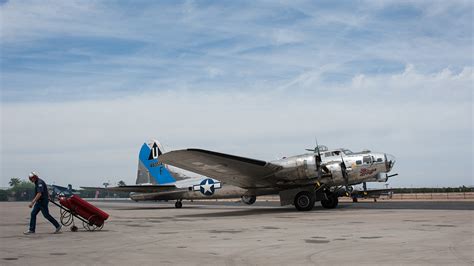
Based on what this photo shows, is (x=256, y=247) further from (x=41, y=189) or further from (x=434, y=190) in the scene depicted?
(x=434, y=190)

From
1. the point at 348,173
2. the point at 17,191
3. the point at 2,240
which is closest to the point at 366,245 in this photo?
the point at 2,240

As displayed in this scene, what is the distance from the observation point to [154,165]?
111 feet

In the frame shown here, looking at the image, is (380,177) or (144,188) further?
(144,188)

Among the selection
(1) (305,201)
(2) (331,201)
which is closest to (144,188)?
(2) (331,201)

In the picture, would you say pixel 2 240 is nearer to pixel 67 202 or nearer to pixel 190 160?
pixel 67 202

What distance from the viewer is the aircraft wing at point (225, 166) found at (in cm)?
1998

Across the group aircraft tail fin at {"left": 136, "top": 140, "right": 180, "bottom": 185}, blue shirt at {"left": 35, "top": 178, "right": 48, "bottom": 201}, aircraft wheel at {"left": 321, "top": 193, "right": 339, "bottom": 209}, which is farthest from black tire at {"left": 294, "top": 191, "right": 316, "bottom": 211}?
blue shirt at {"left": 35, "top": 178, "right": 48, "bottom": 201}

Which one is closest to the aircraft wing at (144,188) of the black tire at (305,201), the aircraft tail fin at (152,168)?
the aircraft tail fin at (152,168)

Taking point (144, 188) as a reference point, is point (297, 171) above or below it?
above

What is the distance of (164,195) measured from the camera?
106ft

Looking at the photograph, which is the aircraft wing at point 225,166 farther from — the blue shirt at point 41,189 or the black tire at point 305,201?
the blue shirt at point 41,189

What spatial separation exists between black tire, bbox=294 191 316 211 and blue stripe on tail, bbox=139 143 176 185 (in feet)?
42.7

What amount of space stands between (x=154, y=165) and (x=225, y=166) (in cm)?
1332

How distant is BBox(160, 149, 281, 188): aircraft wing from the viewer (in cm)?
1998
